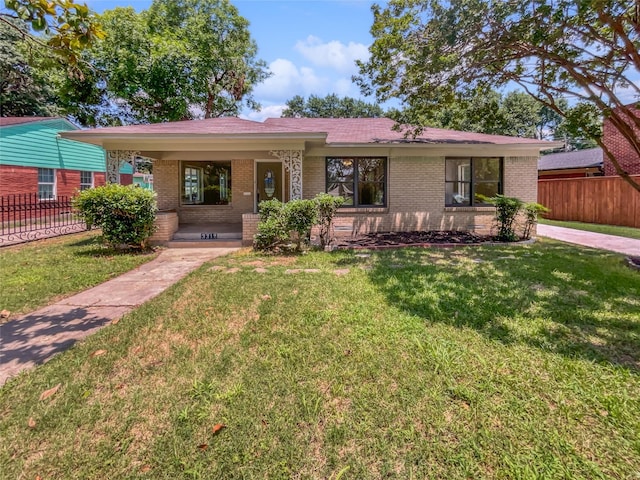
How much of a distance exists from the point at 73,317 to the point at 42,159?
16.0m

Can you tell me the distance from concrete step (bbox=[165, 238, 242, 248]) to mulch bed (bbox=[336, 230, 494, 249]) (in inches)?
116

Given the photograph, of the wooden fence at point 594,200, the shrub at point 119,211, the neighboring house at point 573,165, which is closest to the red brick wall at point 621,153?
the neighboring house at point 573,165

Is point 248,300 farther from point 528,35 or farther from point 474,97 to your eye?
point 474,97

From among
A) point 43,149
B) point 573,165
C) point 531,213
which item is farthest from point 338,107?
point 531,213

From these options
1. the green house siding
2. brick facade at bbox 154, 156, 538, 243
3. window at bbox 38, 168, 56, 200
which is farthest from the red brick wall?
window at bbox 38, 168, 56, 200

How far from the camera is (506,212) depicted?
1003cm

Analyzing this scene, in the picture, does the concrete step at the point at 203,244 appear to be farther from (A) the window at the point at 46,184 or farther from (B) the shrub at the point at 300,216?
(A) the window at the point at 46,184

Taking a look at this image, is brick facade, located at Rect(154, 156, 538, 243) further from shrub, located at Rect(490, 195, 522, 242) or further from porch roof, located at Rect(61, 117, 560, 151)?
shrub, located at Rect(490, 195, 522, 242)

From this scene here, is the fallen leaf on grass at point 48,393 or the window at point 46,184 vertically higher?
the window at point 46,184

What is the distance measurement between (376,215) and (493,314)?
7.88m

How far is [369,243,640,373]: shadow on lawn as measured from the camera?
11.7 ft

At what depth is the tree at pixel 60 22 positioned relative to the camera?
11.1ft

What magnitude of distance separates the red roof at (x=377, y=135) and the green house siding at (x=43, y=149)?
35.1 feet

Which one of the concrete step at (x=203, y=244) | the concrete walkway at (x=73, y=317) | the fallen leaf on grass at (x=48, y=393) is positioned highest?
the concrete step at (x=203, y=244)
